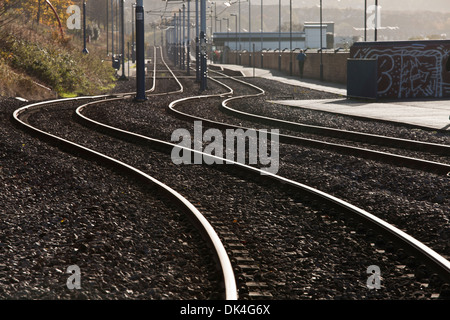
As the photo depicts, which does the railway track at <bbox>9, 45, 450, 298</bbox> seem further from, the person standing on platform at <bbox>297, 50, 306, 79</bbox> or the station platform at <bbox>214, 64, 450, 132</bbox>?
the person standing on platform at <bbox>297, 50, 306, 79</bbox>

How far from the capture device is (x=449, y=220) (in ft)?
24.7

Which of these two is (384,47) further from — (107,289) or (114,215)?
(107,289)

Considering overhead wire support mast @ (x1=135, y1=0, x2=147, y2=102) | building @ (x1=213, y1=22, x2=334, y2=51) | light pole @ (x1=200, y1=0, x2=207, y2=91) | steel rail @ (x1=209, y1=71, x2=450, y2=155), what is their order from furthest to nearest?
building @ (x1=213, y1=22, x2=334, y2=51) < light pole @ (x1=200, y1=0, x2=207, y2=91) < overhead wire support mast @ (x1=135, y1=0, x2=147, y2=102) < steel rail @ (x1=209, y1=71, x2=450, y2=155)

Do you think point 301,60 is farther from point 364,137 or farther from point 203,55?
point 364,137

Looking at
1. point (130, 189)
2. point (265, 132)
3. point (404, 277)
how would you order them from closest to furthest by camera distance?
1. point (404, 277)
2. point (130, 189)
3. point (265, 132)

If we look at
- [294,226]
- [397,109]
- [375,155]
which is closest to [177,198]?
[294,226]

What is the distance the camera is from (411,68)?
1069 inches

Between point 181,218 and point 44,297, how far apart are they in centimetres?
279

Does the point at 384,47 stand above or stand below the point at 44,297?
above

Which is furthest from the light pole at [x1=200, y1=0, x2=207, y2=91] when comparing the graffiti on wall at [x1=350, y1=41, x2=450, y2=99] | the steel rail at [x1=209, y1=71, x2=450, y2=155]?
the steel rail at [x1=209, y1=71, x2=450, y2=155]

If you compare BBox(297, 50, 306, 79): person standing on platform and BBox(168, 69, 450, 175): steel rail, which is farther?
BBox(297, 50, 306, 79): person standing on platform

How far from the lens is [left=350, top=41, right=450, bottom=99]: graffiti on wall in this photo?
1059 inches

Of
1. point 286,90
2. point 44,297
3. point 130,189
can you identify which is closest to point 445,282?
point 44,297

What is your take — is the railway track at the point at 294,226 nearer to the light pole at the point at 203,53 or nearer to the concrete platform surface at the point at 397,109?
the concrete platform surface at the point at 397,109
